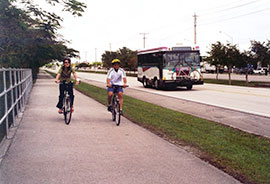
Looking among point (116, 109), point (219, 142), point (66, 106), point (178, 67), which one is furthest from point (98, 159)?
point (178, 67)

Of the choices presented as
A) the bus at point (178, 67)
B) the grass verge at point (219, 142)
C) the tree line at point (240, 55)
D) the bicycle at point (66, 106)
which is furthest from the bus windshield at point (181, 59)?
the bicycle at point (66, 106)

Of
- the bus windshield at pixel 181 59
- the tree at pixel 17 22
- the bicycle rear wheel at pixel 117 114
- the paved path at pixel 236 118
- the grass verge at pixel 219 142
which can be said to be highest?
the tree at pixel 17 22

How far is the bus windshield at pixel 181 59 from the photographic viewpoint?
26.8 metres

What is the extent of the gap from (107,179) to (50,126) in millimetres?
5164

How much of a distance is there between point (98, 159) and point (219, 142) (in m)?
2.75

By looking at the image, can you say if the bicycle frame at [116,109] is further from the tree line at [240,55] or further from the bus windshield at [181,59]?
the tree line at [240,55]

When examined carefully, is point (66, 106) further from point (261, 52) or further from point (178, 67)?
point (261, 52)

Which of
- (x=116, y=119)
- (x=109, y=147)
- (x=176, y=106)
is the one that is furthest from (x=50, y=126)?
(x=176, y=106)

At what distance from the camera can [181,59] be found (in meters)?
26.9

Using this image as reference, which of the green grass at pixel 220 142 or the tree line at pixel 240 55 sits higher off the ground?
the tree line at pixel 240 55

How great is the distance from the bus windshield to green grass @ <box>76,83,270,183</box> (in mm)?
14401

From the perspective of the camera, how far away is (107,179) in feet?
17.7

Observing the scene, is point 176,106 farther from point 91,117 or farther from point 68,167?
point 68,167

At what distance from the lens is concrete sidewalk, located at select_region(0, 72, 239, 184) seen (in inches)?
215
